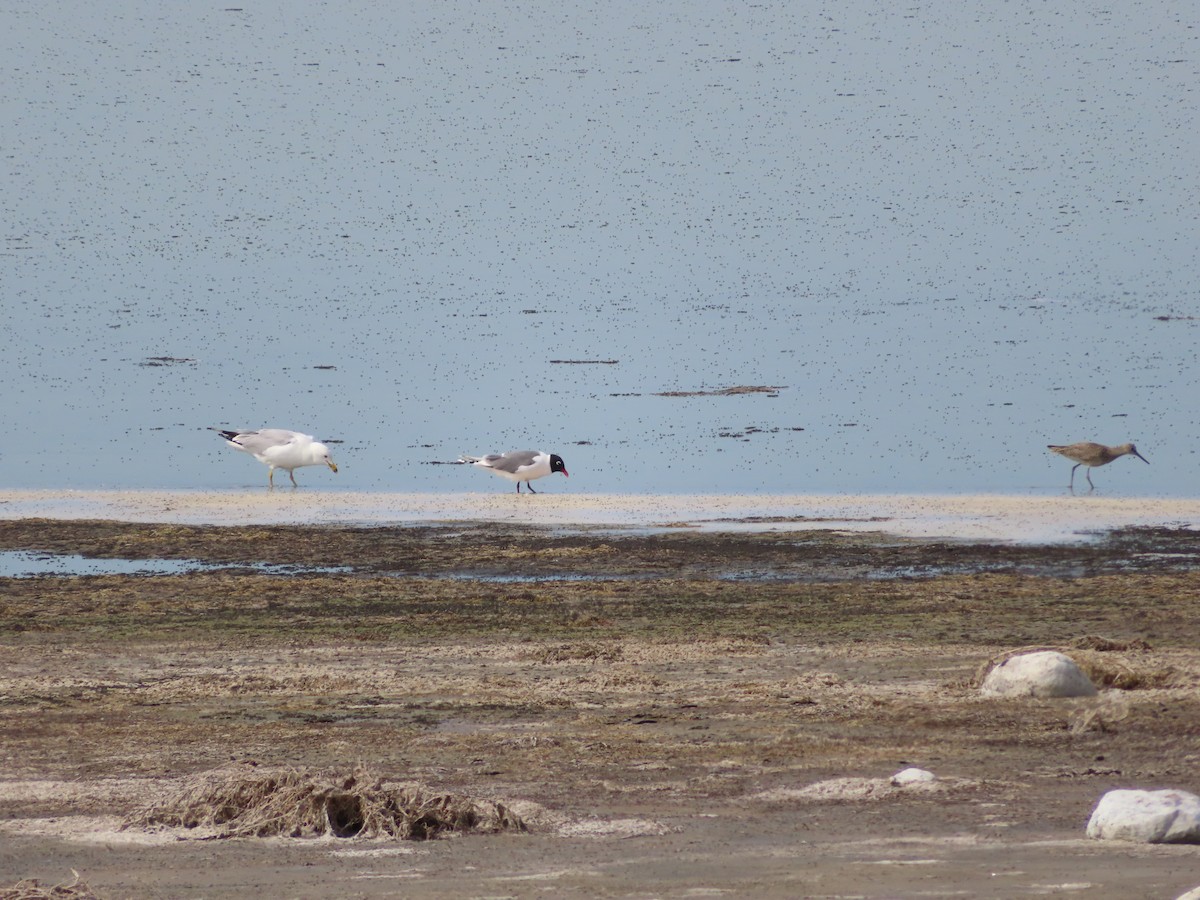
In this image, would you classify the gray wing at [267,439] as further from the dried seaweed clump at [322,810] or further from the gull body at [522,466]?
the dried seaweed clump at [322,810]

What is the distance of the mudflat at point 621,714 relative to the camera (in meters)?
7.27

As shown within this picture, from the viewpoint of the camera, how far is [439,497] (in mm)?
24250

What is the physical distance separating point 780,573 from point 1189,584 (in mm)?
3338

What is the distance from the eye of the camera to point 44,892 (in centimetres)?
649

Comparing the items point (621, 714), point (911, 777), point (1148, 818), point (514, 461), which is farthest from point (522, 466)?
point (1148, 818)

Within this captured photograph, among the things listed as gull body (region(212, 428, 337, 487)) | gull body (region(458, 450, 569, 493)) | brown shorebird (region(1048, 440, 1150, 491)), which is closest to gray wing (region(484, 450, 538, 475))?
gull body (region(458, 450, 569, 493))

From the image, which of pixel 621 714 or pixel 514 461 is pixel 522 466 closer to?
pixel 514 461

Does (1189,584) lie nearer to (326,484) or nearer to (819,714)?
(819,714)

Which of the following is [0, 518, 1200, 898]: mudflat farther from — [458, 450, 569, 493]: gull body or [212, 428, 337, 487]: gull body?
[212, 428, 337, 487]: gull body

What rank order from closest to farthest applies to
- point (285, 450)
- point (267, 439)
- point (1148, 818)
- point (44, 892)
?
point (44, 892)
point (1148, 818)
point (285, 450)
point (267, 439)

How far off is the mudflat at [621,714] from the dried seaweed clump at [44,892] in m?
0.26

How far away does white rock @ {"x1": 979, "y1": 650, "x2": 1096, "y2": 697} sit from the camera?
10.2 m

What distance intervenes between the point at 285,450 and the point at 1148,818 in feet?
69.6

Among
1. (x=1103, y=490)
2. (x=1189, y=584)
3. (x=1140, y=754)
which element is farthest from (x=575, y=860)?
(x=1103, y=490)
